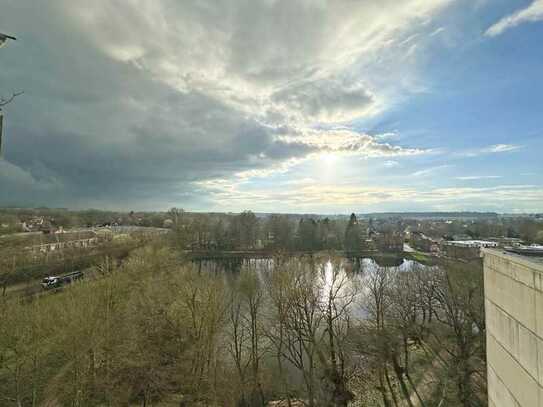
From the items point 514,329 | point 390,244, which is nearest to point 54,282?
point 514,329

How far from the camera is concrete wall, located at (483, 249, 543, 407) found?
5535 mm

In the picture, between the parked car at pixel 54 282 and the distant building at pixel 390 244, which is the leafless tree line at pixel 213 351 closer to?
the parked car at pixel 54 282

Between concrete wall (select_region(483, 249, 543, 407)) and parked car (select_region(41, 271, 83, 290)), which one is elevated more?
concrete wall (select_region(483, 249, 543, 407))

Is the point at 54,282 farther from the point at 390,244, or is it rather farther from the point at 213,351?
the point at 390,244

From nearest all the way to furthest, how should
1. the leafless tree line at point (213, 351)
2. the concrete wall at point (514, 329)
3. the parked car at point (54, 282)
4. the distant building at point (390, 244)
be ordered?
1. the concrete wall at point (514, 329)
2. the leafless tree line at point (213, 351)
3. the parked car at point (54, 282)
4. the distant building at point (390, 244)

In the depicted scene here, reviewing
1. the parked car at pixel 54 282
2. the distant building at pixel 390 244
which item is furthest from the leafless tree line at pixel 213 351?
the distant building at pixel 390 244

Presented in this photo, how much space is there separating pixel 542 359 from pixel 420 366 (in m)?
14.7

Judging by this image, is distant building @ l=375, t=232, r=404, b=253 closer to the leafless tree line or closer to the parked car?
the leafless tree line

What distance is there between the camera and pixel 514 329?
658 cm

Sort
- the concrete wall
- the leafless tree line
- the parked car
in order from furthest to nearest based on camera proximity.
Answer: the parked car, the leafless tree line, the concrete wall

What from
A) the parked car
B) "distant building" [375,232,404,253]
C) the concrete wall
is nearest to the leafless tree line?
the concrete wall

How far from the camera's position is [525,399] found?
6.07 m

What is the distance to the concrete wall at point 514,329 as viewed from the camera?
18.2 ft

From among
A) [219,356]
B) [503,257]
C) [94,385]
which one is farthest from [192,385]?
[503,257]
